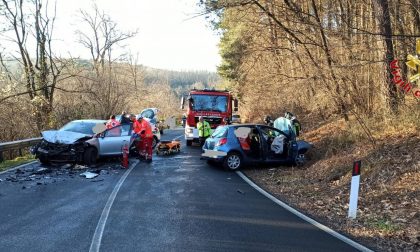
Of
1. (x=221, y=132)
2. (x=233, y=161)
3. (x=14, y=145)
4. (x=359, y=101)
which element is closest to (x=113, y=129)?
(x=221, y=132)

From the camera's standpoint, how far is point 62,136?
14820mm

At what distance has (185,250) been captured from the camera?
238 inches

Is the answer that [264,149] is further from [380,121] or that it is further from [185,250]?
[185,250]

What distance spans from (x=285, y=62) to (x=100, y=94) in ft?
64.7

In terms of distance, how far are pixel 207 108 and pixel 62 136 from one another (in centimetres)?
970

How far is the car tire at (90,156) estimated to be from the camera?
14812mm

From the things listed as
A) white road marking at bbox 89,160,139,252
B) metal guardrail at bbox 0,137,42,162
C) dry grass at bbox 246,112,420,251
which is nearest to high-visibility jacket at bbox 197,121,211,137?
dry grass at bbox 246,112,420,251

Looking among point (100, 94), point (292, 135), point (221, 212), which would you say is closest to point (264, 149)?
point (292, 135)

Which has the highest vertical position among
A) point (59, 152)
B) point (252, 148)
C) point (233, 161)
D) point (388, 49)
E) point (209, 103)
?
point (388, 49)

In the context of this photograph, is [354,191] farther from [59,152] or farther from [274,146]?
[59,152]

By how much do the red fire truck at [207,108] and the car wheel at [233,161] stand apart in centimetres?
870

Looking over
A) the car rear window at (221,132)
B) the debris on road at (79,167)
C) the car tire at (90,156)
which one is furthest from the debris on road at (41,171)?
the car rear window at (221,132)

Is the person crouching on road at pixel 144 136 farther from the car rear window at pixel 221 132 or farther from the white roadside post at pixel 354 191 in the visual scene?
the white roadside post at pixel 354 191

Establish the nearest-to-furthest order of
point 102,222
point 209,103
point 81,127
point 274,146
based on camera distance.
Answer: point 102,222, point 274,146, point 81,127, point 209,103
